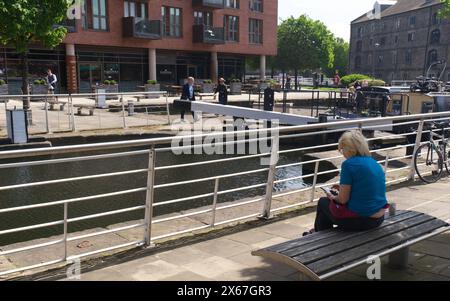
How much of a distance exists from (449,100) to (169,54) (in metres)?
29.6

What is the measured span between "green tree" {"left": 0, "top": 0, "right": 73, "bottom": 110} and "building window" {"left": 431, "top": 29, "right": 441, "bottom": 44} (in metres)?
66.5

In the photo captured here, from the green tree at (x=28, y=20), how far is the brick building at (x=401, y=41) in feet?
199

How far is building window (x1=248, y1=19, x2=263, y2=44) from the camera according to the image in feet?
150

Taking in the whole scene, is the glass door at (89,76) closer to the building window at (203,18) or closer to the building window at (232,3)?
the building window at (203,18)

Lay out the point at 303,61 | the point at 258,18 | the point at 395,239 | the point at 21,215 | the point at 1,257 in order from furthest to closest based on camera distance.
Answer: the point at 303,61
the point at 258,18
the point at 21,215
the point at 1,257
the point at 395,239

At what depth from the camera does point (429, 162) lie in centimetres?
920

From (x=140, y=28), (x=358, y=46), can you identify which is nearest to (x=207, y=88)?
(x=140, y=28)

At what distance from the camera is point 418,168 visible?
9.10 meters

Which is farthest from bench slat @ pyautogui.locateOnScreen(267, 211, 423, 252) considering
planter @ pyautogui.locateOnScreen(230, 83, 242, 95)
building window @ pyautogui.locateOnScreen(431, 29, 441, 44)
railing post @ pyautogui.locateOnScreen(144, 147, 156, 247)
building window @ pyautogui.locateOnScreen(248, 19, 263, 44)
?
building window @ pyautogui.locateOnScreen(431, 29, 441, 44)

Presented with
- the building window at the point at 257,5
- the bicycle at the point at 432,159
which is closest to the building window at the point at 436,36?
the building window at the point at 257,5

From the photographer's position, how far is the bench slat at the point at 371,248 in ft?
11.2

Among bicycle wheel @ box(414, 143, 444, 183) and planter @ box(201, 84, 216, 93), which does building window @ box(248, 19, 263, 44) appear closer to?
planter @ box(201, 84, 216, 93)
